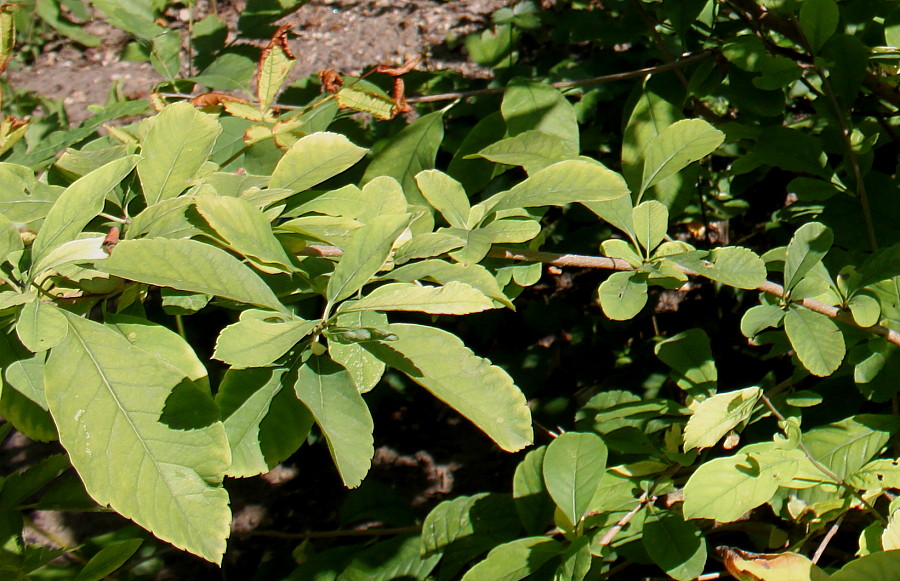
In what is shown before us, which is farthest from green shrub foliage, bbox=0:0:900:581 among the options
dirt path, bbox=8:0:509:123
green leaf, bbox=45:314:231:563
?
dirt path, bbox=8:0:509:123

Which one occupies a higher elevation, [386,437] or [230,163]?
[230,163]

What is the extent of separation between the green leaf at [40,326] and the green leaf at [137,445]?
0.10 feet

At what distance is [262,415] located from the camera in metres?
0.84

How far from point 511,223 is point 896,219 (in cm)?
103

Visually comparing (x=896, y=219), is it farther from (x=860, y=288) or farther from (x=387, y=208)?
(x=387, y=208)

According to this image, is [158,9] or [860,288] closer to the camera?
[860,288]

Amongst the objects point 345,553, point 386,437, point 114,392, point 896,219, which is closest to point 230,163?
point 114,392

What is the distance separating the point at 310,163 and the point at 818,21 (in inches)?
41.9

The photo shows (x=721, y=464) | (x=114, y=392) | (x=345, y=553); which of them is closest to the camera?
(x=114, y=392)

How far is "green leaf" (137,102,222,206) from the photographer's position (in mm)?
926

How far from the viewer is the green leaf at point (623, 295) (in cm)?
99

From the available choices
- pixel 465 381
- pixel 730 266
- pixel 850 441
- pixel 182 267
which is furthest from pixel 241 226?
pixel 850 441

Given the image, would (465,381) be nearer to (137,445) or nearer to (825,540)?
(137,445)

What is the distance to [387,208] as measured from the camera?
1015 mm
